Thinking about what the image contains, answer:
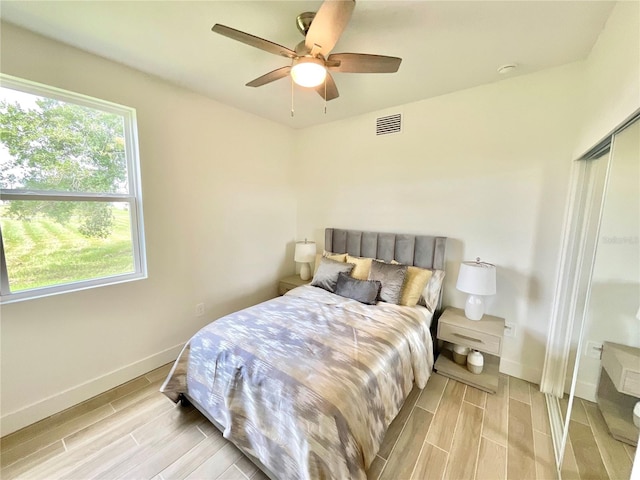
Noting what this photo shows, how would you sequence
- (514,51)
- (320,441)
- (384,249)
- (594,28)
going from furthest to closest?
(384,249) → (514,51) → (594,28) → (320,441)

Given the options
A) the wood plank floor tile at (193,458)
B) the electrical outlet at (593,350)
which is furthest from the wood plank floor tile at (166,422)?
the electrical outlet at (593,350)

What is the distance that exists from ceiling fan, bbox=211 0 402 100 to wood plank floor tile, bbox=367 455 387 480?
7.46 feet

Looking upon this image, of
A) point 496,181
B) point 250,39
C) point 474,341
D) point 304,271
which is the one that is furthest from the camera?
point 304,271

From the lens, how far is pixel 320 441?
45.1 inches

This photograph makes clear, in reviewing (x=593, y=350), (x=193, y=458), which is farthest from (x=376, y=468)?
(x=593, y=350)

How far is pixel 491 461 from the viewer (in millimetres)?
1486

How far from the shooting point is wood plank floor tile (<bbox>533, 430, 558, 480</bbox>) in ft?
4.63

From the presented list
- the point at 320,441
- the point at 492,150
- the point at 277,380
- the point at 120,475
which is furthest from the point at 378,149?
the point at 120,475

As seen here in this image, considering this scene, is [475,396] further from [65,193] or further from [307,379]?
[65,193]

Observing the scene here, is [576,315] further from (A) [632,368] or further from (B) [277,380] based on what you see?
(B) [277,380]

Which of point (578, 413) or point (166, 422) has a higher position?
point (578, 413)

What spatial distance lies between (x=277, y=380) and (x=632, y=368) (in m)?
2.03

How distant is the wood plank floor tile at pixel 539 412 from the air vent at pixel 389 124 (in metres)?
2.70

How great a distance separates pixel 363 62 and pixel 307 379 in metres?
1.81
